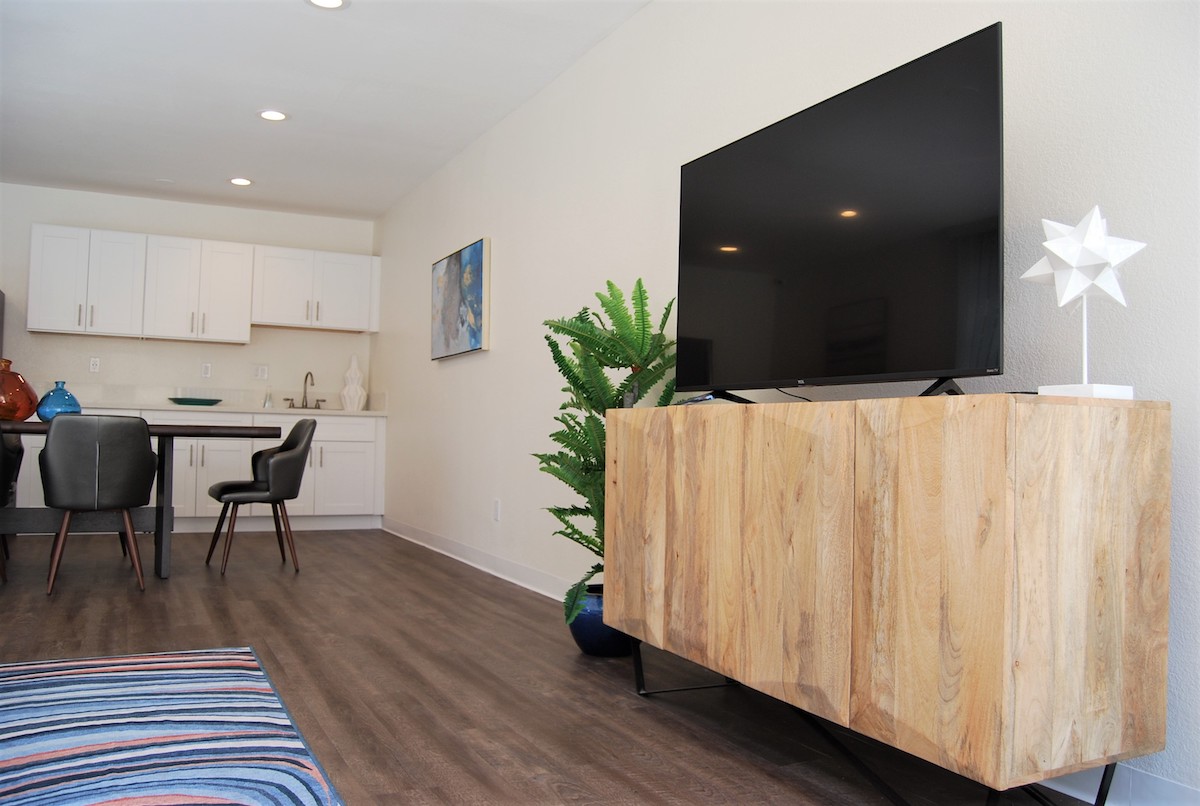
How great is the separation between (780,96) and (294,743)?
2.39m

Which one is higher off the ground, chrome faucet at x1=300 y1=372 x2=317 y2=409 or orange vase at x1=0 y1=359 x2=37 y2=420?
chrome faucet at x1=300 y1=372 x2=317 y2=409

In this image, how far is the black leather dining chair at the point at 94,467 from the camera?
4207 mm

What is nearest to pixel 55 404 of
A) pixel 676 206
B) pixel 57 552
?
pixel 57 552

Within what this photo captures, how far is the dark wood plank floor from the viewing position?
6.68 ft

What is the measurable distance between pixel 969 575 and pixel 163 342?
6914 millimetres

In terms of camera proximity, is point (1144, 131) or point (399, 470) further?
point (399, 470)

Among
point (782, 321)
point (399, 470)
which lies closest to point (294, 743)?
point (782, 321)

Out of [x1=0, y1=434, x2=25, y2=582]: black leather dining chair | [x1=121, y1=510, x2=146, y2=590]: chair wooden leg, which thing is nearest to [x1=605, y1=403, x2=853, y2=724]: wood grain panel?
[x1=121, y1=510, x2=146, y2=590]: chair wooden leg

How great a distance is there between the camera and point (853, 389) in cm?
269

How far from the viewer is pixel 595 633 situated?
124 inches

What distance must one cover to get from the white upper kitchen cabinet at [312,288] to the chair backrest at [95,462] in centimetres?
300

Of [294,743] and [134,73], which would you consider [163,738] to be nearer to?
[294,743]

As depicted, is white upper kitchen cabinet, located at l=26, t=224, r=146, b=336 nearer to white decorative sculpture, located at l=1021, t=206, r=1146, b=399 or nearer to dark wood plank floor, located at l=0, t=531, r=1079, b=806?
→ dark wood plank floor, located at l=0, t=531, r=1079, b=806

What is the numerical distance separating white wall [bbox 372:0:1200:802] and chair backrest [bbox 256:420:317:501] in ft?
3.01
